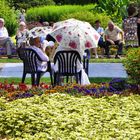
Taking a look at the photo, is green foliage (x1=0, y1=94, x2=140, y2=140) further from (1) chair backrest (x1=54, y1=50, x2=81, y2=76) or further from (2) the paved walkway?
(2) the paved walkway

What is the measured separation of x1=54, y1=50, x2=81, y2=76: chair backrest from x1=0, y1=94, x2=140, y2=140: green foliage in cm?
444

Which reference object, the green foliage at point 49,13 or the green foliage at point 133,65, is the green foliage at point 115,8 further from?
the green foliage at point 133,65

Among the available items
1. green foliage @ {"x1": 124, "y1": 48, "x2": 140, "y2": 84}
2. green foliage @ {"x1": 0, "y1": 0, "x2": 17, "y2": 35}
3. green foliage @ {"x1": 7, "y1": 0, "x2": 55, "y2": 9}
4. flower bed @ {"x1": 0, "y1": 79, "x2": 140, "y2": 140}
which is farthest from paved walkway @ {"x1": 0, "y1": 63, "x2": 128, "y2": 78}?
green foliage @ {"x1": 7, "y1": 0, "x2": 55, "y2": 9}

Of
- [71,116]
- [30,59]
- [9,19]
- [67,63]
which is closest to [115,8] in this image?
[9,19]

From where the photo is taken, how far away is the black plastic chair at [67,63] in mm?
14250

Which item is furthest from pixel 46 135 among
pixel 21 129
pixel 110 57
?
pixel 110 57

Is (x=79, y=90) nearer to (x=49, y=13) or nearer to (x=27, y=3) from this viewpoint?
(x=49, y=13)

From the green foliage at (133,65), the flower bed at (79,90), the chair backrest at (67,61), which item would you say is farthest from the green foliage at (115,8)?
the green foliage at (133,65)

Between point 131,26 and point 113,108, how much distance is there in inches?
531

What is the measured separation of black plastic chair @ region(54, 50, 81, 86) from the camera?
1425cm

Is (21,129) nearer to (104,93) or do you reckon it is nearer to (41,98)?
(41,98)

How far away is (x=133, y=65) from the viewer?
11250 millimetres

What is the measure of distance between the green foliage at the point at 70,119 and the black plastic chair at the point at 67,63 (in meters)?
4.43

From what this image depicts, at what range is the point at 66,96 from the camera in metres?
10.1
